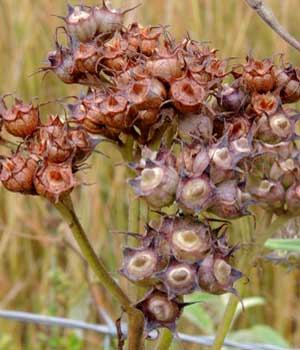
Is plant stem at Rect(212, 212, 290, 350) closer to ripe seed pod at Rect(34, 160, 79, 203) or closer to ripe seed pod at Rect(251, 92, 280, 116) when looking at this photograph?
ripe seed pod at Rect(251, 92, 280, 116)

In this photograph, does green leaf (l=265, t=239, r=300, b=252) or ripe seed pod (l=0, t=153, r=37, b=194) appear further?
green leaf (l=265, t=239, r=300, b=252)

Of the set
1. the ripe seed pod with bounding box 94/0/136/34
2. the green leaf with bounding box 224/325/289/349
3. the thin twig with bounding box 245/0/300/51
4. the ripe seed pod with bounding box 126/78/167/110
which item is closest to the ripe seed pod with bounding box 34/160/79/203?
the ripe seed pod with bounding box 126/78/167/110

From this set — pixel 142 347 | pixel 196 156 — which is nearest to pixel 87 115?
pixel 196 156

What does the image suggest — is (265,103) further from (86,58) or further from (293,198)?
(86,58)

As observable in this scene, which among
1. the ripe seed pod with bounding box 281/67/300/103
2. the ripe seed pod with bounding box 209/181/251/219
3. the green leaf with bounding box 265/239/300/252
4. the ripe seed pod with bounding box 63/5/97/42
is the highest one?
the ripe seed pod with bounding box 63/5/97/42

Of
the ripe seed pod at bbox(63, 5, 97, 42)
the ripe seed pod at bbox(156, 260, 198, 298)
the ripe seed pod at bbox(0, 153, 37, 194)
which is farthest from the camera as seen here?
the ripe seed pod at bbox(63, 5, 97, 42)

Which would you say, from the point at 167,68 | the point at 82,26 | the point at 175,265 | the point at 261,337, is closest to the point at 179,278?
the point at 175,265

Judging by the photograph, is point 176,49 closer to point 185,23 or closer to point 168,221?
point 168,221
